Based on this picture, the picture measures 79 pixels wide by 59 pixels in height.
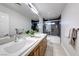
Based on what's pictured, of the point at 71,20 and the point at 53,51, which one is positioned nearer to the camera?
the point at 71,20

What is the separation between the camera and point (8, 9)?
162 cm

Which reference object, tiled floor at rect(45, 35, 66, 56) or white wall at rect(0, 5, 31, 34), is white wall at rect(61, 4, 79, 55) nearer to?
tiled floor at rect(45, 35, 66, 56)

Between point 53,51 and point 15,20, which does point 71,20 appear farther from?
point 15,20

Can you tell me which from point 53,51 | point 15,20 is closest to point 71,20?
point 53,51

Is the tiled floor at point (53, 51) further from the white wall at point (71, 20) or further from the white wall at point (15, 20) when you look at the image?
the white wall at point (15, 20)

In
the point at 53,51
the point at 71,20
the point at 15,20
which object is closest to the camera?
the point at 15,20

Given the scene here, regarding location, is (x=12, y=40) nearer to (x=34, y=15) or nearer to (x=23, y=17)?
(x=23, y=17)

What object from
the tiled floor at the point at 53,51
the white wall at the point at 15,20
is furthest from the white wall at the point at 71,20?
the white wall at the point at 15,20

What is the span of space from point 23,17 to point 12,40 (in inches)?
21.9

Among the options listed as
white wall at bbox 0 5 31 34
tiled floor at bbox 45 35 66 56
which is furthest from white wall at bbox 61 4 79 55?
white wall at bbox 0 5 31 34

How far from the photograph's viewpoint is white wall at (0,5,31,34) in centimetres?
163

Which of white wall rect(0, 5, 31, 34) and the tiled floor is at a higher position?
white wall rect(0, 5, 31, 34)

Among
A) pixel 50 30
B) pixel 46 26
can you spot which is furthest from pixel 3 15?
pixel 50 30

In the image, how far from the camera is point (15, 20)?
182 centimetres
